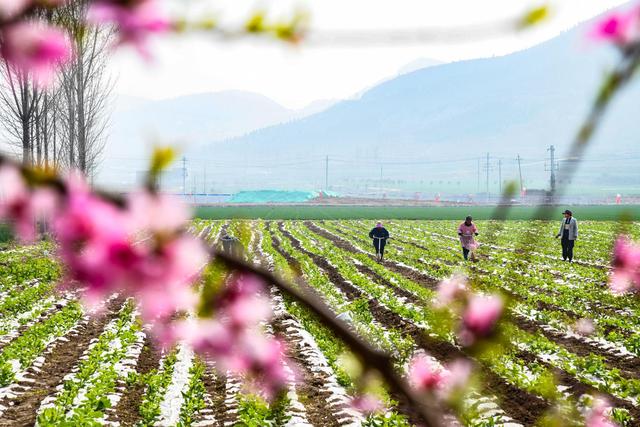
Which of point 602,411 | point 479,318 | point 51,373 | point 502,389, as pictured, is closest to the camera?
point 479,318

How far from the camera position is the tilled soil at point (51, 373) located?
706 centimetres

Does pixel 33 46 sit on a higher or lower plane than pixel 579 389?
higher

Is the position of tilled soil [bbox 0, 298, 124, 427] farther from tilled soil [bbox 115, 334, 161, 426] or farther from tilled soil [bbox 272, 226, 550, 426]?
tilled soil [bbox 272, 226, 550, 426]

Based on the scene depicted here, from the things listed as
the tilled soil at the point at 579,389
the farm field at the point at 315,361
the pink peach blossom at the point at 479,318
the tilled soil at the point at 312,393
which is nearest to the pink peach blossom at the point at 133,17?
the farm field at the point at 315,361

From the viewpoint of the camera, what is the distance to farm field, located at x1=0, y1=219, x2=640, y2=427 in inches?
275

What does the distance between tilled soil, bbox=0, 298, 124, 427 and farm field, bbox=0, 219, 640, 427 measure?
0.07ft

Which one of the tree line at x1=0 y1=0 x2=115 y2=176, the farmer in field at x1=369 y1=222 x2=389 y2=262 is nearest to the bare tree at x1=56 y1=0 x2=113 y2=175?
the tree line at x1=0 y1=0 x2=115 y2=176

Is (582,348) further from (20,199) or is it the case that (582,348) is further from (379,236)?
(379,236)

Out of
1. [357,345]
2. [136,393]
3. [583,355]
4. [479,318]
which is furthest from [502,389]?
[357,345]

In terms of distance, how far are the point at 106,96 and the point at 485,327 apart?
32476 mm

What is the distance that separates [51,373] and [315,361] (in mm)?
3695

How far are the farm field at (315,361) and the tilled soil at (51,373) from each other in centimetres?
2

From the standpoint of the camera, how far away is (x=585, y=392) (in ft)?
25.2

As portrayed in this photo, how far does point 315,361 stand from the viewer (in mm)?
9492
